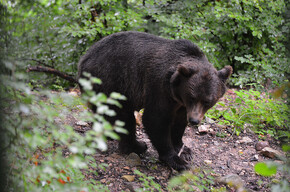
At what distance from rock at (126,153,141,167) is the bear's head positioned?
3.86 ft

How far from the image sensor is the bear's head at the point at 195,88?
3.76 m

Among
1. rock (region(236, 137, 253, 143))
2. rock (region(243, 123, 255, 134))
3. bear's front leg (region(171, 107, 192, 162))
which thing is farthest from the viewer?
rock (region(243, 123, 255, 134))

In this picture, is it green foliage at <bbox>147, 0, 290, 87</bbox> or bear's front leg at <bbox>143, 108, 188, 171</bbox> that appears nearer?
bear's front leg at <bbox>143, 108, 188, 171</bbox>

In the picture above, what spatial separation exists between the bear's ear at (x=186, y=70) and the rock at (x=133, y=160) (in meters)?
1.54

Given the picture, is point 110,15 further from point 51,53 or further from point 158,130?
point 158,130

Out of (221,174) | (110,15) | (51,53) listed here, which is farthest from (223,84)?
(51,53)

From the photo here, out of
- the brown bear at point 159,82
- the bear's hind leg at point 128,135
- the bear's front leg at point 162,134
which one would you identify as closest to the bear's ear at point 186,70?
the brown bear at point 159,82

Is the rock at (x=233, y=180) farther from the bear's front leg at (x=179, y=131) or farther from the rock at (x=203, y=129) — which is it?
the rock at (x=203, y=129)

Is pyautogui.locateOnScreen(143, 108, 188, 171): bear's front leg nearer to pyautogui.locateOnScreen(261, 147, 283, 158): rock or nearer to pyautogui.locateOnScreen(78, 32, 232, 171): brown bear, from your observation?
pyautogui.locateOnScreen(78, 32, 232, 171): brown bear

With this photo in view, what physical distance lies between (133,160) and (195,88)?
59.5 inches

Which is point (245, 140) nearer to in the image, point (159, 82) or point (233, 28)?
point (159, 82)

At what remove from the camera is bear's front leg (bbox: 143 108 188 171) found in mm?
4184

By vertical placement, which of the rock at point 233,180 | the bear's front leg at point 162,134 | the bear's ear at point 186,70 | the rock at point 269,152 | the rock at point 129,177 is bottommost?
the rock at point 269,152

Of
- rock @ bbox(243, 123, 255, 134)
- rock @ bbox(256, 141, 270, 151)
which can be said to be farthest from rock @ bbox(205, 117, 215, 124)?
rock @ bbox(256, 141, 270, 151)
